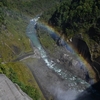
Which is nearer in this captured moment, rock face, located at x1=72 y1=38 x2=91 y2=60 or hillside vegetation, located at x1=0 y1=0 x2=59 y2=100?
hillside vegetation, located at x1=0 y1=0 x2=59 y2=100

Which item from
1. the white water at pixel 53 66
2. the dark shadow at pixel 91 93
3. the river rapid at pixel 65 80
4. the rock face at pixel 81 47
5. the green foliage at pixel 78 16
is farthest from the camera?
the green foliage at pixel 78 16

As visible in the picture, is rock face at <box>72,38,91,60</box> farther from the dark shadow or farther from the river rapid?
the dark shadow

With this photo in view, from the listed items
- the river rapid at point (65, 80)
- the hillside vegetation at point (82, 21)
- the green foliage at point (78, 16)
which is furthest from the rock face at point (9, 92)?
the green foliage at point (78, 16)

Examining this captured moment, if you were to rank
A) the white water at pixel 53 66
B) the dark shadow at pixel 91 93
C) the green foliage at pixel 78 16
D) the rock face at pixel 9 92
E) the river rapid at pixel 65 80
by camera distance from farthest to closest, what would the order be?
the green foliage at pixel 78 16 → the white water at pixel 53 66 → the river rapid at pixel 65 80 → the dark shadow at pixel 91 93 → the rock face at pixel 9 92

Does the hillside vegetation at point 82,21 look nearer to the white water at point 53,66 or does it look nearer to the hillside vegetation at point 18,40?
the white water at point 53,66

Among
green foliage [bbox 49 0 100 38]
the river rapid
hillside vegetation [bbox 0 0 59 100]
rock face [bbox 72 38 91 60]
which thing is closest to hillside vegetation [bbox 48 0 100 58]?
green foliage [bbox 49 0 100 38]

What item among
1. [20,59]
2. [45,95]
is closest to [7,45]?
[20,59]

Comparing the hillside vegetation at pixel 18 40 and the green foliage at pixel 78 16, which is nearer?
the hillside vegetation at pixel 18 40

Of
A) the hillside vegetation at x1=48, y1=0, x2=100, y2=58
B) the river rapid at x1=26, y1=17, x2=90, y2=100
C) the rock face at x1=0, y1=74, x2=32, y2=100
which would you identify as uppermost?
the rock face at x1=0, y1=74, x2=32, y2=100

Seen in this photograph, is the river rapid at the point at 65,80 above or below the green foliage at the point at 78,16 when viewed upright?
below

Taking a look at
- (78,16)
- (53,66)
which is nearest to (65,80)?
(53,66)
